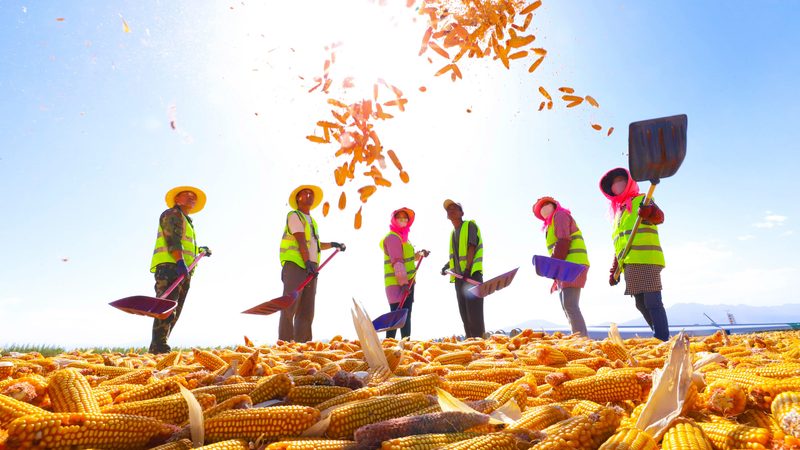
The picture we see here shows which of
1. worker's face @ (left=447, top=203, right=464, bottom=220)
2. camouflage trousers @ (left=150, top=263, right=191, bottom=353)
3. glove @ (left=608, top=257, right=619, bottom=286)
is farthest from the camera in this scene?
worker's face @ (left=447, top=203, right=464, bottom=220)

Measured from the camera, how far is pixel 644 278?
630 centimetres

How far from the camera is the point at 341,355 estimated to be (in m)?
4.37

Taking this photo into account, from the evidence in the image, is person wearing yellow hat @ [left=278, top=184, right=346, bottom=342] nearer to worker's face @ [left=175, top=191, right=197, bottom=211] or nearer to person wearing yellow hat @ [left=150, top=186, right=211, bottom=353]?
person wearing yellow hat @ [left=150, top=186, right=211, bottom=353]

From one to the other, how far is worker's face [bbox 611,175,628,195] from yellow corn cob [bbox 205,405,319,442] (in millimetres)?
6536

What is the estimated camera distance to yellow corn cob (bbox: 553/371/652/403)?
2.52 metres

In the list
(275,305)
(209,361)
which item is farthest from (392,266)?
(209,361)

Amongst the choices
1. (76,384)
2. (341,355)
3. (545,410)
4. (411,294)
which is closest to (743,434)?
(545,410)

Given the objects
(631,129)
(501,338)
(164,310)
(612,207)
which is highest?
(631,129)

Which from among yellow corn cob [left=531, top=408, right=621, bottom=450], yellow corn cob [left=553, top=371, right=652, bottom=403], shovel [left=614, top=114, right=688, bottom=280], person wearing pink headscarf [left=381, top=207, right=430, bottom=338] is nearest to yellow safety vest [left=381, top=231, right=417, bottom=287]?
person wearing pink headscarf [left=381, top=207, right=430, bottom=338]

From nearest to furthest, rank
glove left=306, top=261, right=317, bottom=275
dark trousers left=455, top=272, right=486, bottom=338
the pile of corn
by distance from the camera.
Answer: the pile of corn
glove left=306, top=261, right=317, bottom=275
dark trousers left=455, top=272, right=486, bottom=338

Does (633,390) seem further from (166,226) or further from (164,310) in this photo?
(166,226)

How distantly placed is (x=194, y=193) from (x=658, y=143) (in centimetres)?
821

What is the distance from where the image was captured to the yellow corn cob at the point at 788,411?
1.72 metres

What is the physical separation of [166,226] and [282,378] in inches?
250
